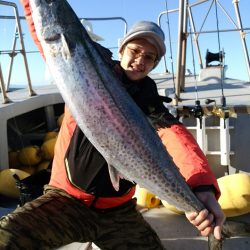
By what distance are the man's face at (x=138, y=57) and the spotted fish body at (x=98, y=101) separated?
741 mm

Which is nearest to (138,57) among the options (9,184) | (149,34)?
(149,34)

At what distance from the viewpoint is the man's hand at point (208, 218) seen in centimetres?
239

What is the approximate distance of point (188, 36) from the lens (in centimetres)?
537

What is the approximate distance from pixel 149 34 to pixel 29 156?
3.82 m

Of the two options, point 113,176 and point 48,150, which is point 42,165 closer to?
point 48,150

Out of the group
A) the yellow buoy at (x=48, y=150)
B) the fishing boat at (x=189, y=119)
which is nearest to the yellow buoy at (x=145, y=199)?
the fishing boat at (x=189, y=119)

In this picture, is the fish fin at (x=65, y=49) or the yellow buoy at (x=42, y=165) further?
the yellow buoy at (x=42, y=165)

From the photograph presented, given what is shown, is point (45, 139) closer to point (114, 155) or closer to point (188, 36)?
point (188, 36)

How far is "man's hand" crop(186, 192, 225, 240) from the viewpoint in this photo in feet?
7.85

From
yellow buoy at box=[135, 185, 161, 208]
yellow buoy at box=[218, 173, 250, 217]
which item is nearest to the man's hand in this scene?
yellow buoy at box=[218, 173, 250, 217]

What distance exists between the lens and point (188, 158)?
9.38 feet

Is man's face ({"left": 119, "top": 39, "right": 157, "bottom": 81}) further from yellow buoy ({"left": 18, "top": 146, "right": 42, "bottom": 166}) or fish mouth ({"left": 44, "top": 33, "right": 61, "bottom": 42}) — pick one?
yellow buoy ({"left": 18, "top": 146, "right": 42, "bottom": 166})

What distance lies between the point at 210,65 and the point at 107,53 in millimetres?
6605

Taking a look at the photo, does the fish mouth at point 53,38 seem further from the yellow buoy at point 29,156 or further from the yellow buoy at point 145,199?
the yellow buoy at point 29,156
